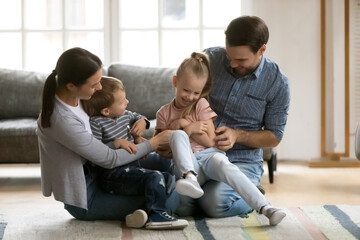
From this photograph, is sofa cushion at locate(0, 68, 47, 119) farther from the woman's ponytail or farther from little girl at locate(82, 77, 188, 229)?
the woman's ponytail

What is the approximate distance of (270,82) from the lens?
3836 mm

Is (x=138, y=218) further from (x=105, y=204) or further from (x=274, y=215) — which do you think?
(x=274, y=215)

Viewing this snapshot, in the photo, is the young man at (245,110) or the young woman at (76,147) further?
the young man at (245,110)

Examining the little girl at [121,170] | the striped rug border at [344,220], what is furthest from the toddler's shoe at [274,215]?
the little girl at [121,170]

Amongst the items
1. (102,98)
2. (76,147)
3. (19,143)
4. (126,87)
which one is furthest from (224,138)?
(126,87)

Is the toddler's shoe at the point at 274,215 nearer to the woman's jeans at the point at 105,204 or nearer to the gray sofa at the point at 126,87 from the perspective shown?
the woman's jeans at the point at 105,204

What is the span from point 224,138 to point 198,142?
119mm

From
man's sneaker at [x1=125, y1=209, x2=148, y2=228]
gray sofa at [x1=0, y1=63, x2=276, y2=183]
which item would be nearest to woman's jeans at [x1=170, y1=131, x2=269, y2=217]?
man's sneaker at [x1=125, y1=209, x2=148, y2=228]

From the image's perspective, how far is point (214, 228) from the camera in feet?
11.5

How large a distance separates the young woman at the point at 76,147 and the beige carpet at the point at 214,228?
0.34 ft

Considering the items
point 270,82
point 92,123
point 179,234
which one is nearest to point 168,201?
point 179,234

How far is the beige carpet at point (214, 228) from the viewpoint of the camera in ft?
11.0

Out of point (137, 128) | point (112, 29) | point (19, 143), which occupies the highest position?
point (112, 29)

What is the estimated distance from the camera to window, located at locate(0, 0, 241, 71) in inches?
247
